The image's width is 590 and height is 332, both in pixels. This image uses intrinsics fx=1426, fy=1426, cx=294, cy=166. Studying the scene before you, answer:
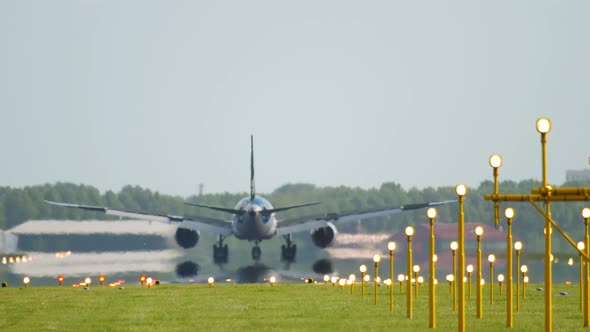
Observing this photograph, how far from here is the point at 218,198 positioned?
12075cm

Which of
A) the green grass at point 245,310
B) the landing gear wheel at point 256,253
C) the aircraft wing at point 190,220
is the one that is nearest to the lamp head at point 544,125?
the green grass at point 245,310

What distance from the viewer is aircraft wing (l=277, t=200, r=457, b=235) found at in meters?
89.6

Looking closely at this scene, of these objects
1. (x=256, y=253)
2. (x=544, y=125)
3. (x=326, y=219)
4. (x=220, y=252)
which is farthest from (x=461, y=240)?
(x=326, y=219)

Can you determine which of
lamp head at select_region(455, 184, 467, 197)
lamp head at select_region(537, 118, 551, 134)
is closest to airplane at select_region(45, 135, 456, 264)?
lamp head at select_region(455, 184, 467, 197)

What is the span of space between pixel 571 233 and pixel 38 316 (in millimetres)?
68417

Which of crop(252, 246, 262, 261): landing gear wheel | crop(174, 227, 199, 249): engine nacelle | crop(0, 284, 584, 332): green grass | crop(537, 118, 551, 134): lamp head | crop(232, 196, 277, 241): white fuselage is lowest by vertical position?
crop(0, 284, 584, 332): green grass

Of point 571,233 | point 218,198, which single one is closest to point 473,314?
point 571,233

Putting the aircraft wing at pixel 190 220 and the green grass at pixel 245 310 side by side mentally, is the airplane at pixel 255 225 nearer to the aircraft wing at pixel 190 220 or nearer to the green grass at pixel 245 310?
the aircraft wing at pixel 190 220

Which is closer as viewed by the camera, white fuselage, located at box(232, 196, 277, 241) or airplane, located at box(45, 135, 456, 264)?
white fuselage, located at box(232, 196, 277, 241)

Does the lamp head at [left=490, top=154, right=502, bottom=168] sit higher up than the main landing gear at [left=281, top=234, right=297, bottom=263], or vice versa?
the main landing gear at [left=281, top=234, right=297, bottom=263]

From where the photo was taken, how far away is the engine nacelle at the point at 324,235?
294 feet

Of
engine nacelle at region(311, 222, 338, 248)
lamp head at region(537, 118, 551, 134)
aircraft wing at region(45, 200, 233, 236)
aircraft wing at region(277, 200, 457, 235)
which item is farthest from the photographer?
aircraft wing at region(277, 200, 457, 235)

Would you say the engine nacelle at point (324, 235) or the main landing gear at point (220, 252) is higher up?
the engine nacelle at point (324, 235)

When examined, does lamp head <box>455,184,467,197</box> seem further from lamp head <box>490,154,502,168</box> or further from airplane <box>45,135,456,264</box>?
airplane <box>45,135,456,264</box>
